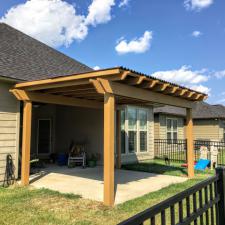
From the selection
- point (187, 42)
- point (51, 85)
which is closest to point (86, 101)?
point (51, 85)

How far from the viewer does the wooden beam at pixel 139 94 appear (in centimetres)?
516

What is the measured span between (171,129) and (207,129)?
21.1 ft

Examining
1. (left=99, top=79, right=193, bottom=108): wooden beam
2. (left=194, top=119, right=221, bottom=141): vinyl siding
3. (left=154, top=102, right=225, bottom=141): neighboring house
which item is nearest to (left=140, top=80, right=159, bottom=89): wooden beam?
(left=99, top=79, right=193, bottom=108): wooden beam

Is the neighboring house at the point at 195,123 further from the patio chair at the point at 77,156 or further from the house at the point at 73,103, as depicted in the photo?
the patio chair at the point at 77,156

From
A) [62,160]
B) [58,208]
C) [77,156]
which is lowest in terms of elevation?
[58,208]

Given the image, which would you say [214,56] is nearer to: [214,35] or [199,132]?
[214,35]

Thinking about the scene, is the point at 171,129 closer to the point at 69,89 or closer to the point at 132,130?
the point at 132,130

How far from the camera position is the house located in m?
5.27

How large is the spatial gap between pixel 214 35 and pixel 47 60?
503 inches

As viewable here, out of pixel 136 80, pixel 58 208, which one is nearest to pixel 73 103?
pixel 136 80

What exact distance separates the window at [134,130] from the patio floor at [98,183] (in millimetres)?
2764

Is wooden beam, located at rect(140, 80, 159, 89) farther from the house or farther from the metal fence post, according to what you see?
the metal fence post

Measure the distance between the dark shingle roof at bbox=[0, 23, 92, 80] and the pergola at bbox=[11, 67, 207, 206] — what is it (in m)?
0.94

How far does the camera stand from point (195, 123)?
73.6ft
